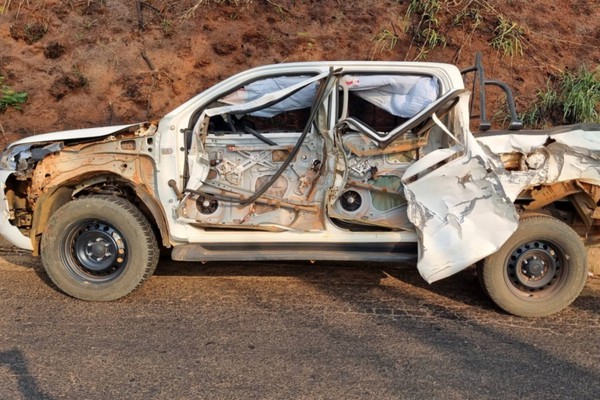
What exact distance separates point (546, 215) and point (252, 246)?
2.42 m

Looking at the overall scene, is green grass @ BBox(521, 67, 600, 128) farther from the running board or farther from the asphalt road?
the running board

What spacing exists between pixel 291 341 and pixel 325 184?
4.20ft

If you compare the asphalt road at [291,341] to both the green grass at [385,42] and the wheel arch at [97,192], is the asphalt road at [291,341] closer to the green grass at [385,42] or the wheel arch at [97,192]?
the wheel arch at [97,192]

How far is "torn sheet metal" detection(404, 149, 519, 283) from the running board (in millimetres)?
270

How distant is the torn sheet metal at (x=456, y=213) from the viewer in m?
4.52

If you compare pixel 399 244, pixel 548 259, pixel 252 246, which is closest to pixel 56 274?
pixel 252 246

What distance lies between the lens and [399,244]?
4.92 meters

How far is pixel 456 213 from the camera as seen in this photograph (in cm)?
460

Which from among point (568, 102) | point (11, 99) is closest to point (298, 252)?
point (568, 102)

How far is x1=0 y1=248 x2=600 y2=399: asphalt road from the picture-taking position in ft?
12.0

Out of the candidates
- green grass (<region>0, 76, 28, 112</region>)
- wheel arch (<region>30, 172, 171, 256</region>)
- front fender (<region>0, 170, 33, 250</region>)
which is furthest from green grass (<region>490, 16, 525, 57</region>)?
green grass (<region>0, 76, 28, 112</region>)

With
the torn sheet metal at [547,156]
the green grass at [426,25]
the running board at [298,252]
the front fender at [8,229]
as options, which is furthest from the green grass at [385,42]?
the front fender at [8,229]

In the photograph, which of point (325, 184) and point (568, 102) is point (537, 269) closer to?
point (325, 184)

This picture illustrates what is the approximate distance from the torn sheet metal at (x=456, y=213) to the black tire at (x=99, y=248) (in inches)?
89.0
